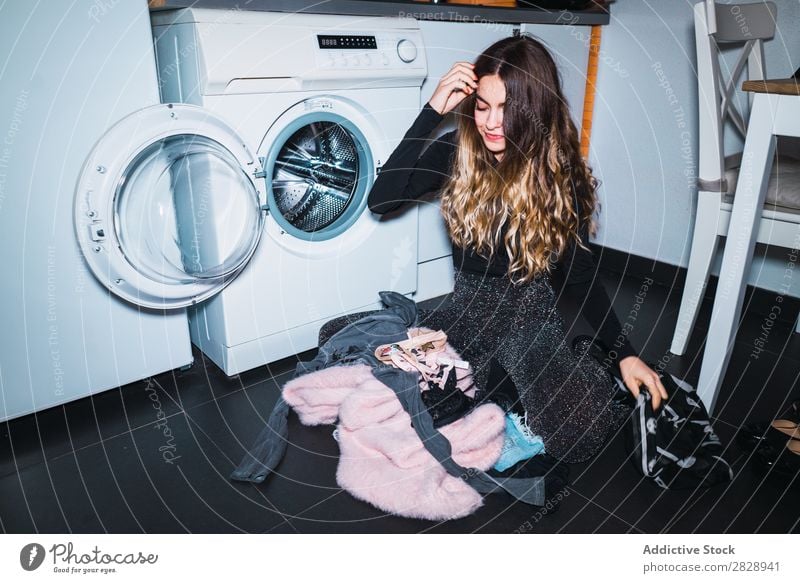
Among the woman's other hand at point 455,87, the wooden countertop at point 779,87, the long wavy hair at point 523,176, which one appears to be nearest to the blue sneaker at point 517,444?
the long wavy hair at point 523,176

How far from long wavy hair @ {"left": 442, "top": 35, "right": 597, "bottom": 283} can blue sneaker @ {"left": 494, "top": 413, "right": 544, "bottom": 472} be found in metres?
0.30

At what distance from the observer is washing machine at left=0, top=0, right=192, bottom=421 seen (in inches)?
45.4

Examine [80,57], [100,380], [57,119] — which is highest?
[80,57]

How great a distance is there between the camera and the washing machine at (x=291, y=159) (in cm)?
130

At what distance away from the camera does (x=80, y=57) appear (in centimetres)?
119

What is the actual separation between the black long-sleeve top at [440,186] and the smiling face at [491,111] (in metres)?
0.10

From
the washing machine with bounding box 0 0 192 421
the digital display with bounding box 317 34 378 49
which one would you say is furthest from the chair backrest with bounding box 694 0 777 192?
the washing machine with bounding box 0 0 192 421

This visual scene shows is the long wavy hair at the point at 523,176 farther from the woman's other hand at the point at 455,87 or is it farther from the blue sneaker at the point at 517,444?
the blue sneaker at the point at 517,444

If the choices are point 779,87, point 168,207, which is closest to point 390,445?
point 168,207

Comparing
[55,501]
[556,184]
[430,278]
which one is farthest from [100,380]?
[556,184]

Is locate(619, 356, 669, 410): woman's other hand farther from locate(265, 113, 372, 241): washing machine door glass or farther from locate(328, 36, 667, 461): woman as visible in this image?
locate(265, 113, 372, 241): washing machine door glass
